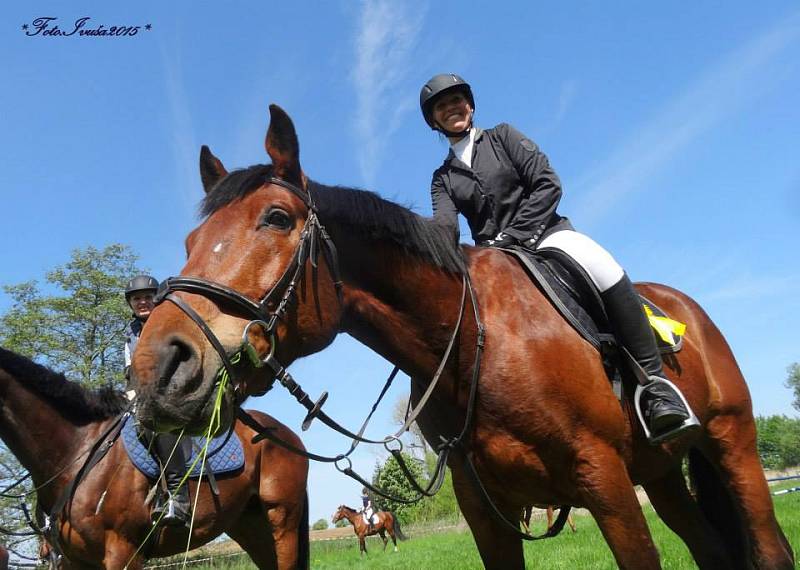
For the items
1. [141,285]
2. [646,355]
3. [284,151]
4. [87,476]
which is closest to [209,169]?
[284,151]

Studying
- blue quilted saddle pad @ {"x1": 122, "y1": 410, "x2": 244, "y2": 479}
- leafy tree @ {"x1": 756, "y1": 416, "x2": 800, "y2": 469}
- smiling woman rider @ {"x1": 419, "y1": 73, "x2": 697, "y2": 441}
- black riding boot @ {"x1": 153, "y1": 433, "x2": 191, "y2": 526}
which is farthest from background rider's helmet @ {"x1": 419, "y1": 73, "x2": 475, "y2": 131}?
leafy tree @ {"x1": 756, "y1": 416, "x2": 800, "y2": 469}

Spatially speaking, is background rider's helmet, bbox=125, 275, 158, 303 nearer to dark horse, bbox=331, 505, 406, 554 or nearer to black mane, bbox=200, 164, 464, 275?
black mane, bbox=200, 164, 464, 275

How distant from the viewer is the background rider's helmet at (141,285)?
7395 millimetres

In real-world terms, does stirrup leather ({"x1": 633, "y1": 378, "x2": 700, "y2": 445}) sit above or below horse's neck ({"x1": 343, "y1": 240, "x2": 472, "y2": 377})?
below

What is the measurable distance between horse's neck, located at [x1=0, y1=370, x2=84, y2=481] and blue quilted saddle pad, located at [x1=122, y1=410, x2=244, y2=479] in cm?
61

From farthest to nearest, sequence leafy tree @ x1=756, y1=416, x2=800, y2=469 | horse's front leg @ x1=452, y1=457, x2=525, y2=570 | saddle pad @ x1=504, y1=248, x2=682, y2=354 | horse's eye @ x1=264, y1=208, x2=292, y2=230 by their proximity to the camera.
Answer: leafy tree @ x1=756, y1=416, x2=800, y2=469 → horse's front leg @ x1=452, y1=457, x2=525, y2=570 → saddle pad @ x1=504, y1=248, x2=682, y2=354 → horse's eye @ x1=264, y1=208, x2=292, y2=230

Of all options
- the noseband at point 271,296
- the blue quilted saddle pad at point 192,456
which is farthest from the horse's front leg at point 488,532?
the blue quilted saddle pad at point 192,456

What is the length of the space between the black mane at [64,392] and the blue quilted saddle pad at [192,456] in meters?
0.36

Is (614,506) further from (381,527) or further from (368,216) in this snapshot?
(381,527)

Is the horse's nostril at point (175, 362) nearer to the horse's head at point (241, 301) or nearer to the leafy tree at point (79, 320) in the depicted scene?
the horse's head at point (241, 301)

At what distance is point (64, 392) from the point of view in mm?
6344

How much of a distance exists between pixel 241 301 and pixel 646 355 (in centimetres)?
228

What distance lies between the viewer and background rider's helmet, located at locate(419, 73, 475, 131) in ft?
13.3

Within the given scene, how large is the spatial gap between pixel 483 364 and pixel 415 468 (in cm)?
5243
